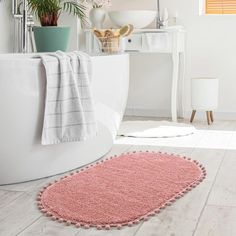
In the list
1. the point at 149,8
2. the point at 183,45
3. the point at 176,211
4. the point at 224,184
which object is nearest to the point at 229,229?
the point at 176,211

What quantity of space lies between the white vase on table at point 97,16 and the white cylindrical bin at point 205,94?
1.05 meters

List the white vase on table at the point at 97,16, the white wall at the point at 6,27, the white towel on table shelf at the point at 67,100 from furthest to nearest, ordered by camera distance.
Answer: the white vase on table at the point at 97,16 < the white wall at the point at 6,27 < the white towel on table shelf at the point at 67,100

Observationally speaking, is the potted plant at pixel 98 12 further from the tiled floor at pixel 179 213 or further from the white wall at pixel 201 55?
the tiled floor at pixel 179 213

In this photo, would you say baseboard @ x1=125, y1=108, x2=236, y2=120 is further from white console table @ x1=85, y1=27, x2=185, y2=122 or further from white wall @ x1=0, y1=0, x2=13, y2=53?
white wall @ x1=0, y1=0, x2=13, y2=53

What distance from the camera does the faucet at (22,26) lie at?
3.87m

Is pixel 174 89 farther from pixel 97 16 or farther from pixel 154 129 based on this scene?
pixel 97 16

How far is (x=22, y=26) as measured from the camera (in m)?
3.88

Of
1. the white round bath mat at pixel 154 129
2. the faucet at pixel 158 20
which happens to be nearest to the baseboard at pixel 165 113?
the white round bath mat at pixel 154 129

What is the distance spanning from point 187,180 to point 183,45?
2315 millimetres

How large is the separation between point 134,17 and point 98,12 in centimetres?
39

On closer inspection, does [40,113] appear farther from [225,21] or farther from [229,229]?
[225,21]

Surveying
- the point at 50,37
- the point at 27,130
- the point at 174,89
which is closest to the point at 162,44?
the point at 174,89

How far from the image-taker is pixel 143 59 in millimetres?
4969

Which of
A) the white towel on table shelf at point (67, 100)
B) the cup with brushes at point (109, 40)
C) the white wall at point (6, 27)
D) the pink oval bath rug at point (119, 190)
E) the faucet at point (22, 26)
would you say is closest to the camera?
the pink oval bath rug at point (119, 190)
